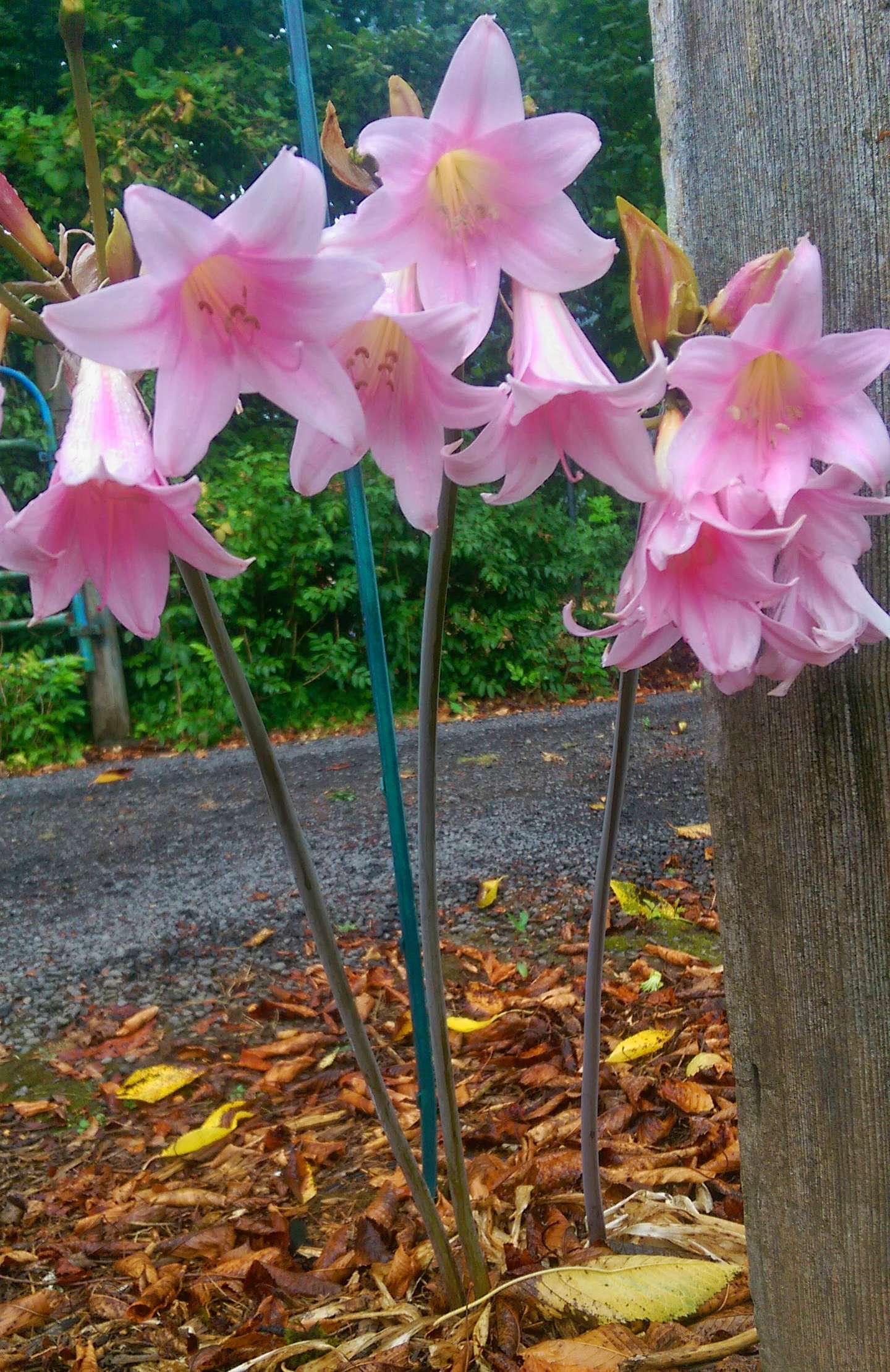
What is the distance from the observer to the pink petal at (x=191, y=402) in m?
0.54

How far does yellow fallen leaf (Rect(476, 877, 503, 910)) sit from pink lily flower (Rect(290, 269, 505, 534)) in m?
2.61

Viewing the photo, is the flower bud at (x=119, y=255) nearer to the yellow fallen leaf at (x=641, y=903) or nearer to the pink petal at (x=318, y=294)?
the pink petal at (x=318, y=294)

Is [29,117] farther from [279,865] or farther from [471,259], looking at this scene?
Answer: [471,259]

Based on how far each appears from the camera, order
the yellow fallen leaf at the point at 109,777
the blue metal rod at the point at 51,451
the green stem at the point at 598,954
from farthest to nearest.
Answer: the yellow fallen leaf at the point at 109,777, the blue metal rod at the point at 51,451, the green stem at the point at 598,954

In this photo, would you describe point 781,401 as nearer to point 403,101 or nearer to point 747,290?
point 747,290

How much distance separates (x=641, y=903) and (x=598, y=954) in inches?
77.2

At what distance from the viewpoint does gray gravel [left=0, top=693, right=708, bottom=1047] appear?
115 inches

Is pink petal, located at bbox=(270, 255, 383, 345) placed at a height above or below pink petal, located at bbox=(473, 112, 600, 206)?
below

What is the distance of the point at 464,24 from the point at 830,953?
267 inches

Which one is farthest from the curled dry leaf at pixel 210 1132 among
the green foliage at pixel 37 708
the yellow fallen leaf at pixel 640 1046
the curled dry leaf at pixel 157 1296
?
the green foliage at pixel 37 708

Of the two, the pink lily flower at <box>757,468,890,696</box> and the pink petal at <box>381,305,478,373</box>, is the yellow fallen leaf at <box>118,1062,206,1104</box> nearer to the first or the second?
the pink lily flower at <box>757,468,890,696</box>

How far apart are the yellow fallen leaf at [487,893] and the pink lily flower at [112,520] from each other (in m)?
2.60

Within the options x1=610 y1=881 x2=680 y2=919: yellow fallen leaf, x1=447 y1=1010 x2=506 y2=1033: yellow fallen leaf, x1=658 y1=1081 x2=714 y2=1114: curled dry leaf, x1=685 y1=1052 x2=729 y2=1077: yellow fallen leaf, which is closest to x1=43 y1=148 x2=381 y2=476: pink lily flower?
x1=658 y1=1081 x2=714 y2=1114: curled dry leaf

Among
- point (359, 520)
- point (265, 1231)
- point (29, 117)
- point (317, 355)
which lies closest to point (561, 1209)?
point (265, 1231)
